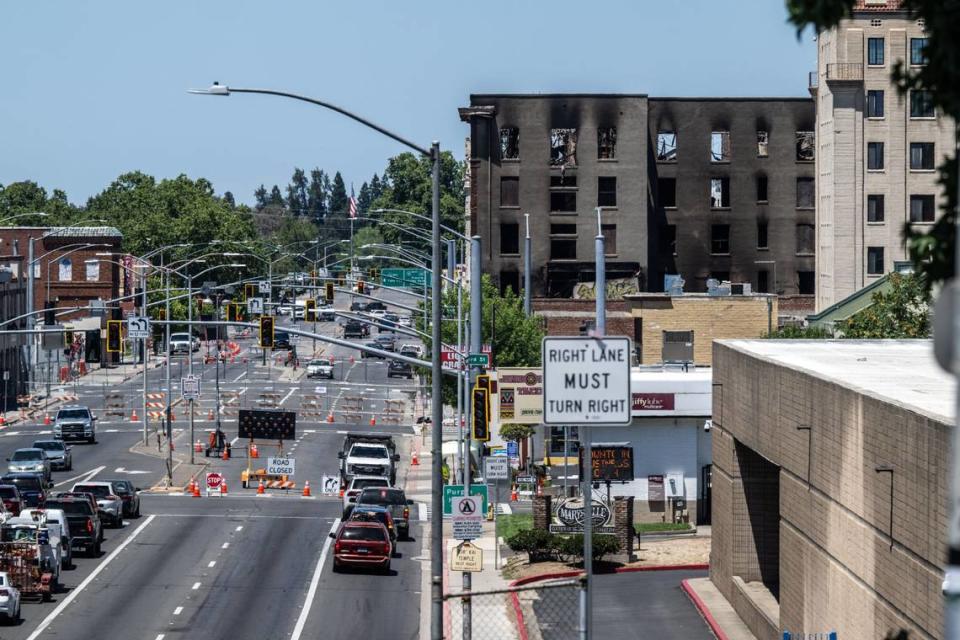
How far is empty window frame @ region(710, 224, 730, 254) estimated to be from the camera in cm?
11044

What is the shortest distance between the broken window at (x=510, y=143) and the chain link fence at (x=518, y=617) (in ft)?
225

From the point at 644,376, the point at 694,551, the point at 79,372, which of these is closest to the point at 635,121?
the point at 79,372

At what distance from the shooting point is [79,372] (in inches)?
4727

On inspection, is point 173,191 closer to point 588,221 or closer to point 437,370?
point 588,221

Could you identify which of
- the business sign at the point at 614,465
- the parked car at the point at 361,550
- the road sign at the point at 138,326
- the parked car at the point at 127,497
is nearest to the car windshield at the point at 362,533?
the parked car at the point at 361,550

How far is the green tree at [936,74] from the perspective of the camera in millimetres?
9523

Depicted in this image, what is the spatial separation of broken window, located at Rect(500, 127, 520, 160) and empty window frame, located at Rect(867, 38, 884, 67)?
27501 mm

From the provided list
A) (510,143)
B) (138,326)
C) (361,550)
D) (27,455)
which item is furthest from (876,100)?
(361,550)

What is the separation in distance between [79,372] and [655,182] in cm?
4336

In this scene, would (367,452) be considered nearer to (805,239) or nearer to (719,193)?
(719,193)

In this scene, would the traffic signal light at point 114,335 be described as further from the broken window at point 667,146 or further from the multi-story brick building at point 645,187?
the broken window at point 667,146

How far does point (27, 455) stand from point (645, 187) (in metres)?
51.5

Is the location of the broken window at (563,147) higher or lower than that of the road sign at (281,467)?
higher

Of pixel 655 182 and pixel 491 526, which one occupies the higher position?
pixel 655 182
